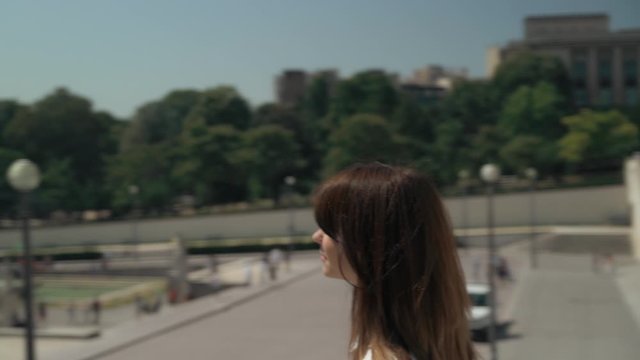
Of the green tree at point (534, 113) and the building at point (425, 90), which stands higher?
the building at point (425, 90)

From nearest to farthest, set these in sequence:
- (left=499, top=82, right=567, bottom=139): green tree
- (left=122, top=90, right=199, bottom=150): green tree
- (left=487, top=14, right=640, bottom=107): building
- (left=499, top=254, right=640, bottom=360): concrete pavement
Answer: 1. (left=499, top=254, right=640, bottom=360): concrete pavement
2. (left=499, top=82, right=567, bottom=139): green tree
3. (left=122, top=90, right=199, bottom=150): green tree
4. (left=487, top=14, right=640, bottom=107): building

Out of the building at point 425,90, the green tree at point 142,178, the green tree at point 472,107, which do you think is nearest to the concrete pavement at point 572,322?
the green tree at point 142,178

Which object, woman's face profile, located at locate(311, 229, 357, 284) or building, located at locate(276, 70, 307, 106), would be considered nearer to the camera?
woman's face profile, located at locate(311, 229, 357, 284)

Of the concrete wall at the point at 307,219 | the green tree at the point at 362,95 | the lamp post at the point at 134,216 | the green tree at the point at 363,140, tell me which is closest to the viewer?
the lamp post at the point at 134,216

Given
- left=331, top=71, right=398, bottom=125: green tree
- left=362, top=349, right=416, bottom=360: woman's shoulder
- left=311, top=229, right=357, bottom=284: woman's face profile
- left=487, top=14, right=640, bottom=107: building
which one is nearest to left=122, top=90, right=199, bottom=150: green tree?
left=331, top=71, right=398, bottom=125: green tree

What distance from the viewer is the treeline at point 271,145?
147 ft

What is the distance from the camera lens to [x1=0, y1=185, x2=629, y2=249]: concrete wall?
43812 mm

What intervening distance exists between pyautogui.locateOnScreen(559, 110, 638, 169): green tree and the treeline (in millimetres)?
90

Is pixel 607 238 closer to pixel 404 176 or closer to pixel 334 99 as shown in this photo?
pixel 334 99

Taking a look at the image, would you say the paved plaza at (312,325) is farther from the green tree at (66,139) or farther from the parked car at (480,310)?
the green tree at (66,139)

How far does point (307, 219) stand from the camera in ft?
145

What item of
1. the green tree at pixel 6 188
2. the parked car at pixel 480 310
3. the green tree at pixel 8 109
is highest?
the green tree at pixel 8 109

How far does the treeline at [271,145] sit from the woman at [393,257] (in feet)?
129

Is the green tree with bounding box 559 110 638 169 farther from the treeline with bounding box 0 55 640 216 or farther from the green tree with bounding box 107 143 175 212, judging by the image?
the green tree with bounding box 107 143 175 212
